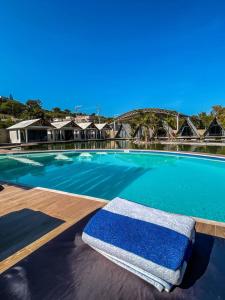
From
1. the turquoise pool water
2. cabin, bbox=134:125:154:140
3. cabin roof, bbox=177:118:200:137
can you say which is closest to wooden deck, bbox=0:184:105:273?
the turquoise pool water

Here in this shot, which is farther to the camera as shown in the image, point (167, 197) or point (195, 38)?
point (195, 38)

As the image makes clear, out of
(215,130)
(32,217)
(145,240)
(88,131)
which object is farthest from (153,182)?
(88,131)

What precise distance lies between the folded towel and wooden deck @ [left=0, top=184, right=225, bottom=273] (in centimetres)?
85

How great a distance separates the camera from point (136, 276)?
1.78 meters

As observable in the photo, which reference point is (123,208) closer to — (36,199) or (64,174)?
(36,199)

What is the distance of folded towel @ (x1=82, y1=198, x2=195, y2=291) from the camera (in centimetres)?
163

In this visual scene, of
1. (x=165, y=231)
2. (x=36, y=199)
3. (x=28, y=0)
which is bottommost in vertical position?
(x=36, y=199)

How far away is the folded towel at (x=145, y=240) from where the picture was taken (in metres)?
1.63

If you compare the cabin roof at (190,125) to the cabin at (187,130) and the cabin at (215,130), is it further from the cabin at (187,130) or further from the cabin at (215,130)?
the cabin at (215,130)

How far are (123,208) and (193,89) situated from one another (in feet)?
174

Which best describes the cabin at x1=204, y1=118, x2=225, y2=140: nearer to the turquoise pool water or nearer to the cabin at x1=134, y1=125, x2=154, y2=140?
the cabin at x1=134, y1=125, x2=154, y2=140

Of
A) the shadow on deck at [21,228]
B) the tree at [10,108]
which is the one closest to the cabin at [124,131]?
the shadow on deck at [21,228]

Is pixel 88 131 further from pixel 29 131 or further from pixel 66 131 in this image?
pixel 29 131

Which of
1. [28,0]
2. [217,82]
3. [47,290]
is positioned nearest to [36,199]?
[47,290]
